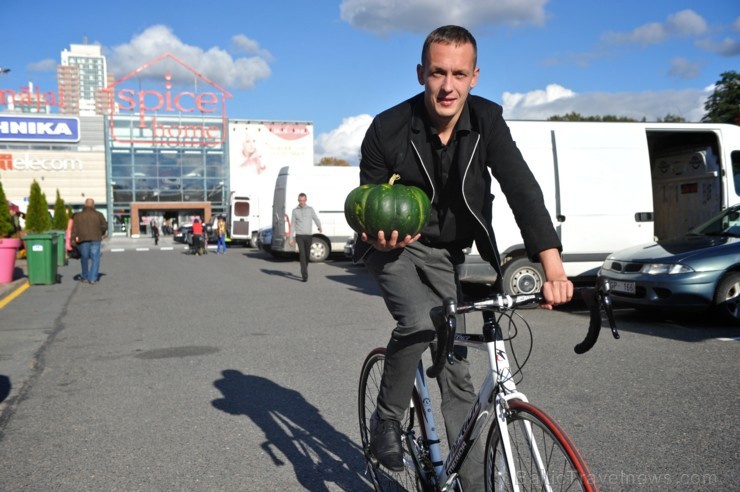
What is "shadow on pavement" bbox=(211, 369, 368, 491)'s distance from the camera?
3885 mm

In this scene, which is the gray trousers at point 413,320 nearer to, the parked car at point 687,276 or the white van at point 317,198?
the parked car at point 687,276

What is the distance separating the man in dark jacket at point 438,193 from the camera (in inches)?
108

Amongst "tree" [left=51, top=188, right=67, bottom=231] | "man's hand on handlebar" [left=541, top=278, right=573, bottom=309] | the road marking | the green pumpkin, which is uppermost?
"tree" [left=51, top=188, right=67, bottom=231]

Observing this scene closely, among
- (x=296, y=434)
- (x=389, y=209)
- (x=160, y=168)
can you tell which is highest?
(x=160, y=168)

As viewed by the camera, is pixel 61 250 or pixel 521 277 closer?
pixel 521 277

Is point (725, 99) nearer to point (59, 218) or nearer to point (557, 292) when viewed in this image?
point (557, 292)

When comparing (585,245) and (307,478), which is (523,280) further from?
(307,478)

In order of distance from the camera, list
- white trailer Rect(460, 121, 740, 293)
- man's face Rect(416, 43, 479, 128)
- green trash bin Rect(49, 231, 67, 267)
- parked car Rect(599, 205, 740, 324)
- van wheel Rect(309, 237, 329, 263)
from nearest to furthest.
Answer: man's face Rect(416, 43, 479, 128)
parked car Rect(599, 205, 740, 324)
white trailer Rect(460, 121, 740, 293)
green trash bin Rect(49, 231, 67, 267)
van wheel Rect(309, 237, 329, 263)

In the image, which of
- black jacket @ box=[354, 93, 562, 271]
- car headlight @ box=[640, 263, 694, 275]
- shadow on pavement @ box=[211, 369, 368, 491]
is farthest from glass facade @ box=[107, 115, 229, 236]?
black jacket @ box=[354, 93, 562, 271]

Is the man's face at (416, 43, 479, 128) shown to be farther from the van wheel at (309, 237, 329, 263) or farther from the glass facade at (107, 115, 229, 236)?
the glass facade at (107, 115, 229, 236)

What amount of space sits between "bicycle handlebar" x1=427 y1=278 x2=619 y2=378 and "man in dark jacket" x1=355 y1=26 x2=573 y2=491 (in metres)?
0.41

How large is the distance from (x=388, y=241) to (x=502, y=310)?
1.69ft

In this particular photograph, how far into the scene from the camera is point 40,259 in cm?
1582

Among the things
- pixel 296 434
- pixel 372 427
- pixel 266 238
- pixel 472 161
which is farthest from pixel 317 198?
pixel 472 161
